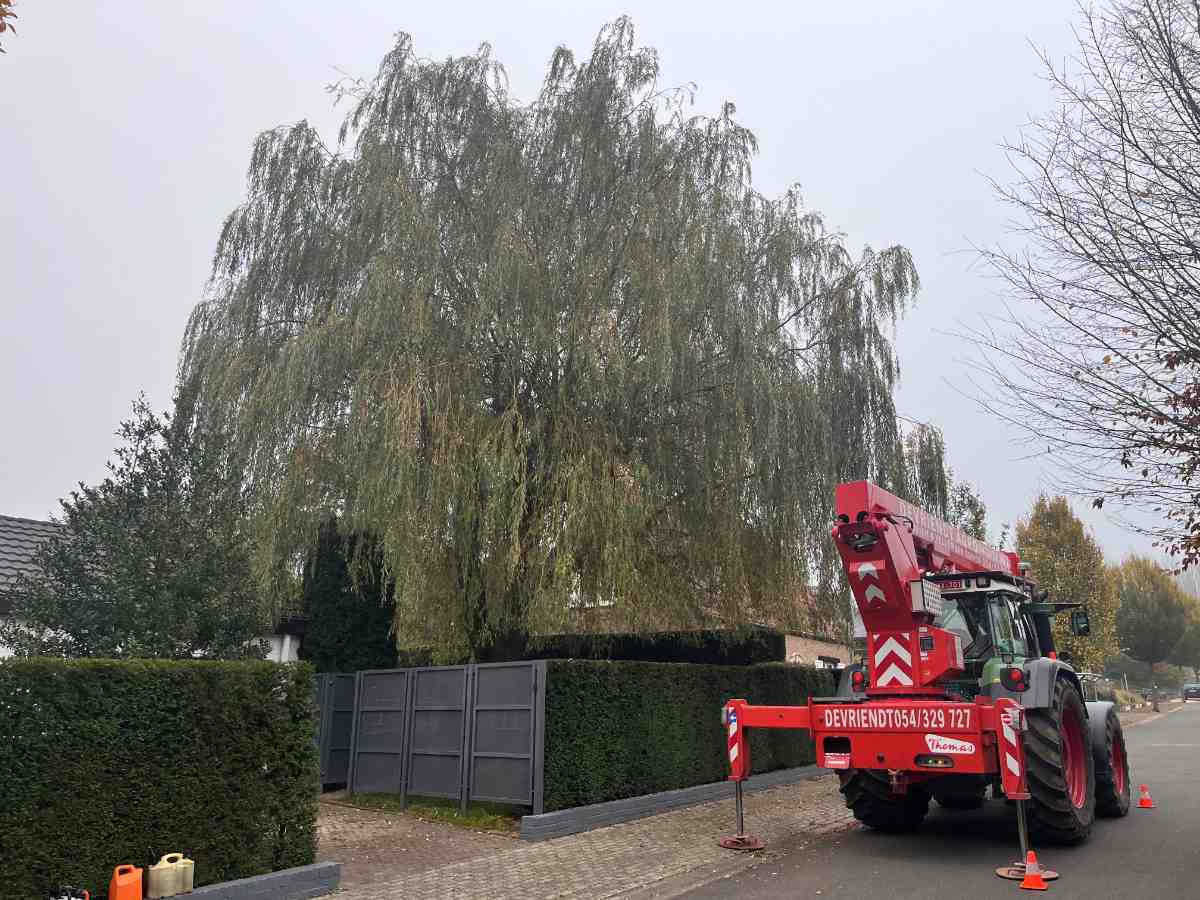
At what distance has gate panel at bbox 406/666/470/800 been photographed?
392 inches

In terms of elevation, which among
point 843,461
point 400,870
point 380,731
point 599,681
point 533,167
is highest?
point 533,167

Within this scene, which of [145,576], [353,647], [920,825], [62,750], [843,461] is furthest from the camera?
[353,647]

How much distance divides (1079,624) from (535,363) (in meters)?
6.97

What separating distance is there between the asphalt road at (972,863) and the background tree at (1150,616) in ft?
142

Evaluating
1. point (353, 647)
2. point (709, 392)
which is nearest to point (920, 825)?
point (709, 392)

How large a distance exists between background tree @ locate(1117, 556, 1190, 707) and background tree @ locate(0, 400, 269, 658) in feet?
164

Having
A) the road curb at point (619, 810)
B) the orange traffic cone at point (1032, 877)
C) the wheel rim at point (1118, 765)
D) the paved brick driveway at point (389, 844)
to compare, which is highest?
the wheel rim at point (1118, 765)

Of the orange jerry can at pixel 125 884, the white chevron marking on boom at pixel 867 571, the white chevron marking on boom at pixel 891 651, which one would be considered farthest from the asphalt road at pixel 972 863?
the orange jerry can at pixel 125 884

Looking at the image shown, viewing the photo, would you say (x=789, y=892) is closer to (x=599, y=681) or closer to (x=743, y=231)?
(x=599, y=681)

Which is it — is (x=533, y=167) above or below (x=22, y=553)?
above

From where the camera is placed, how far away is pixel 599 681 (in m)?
10.1

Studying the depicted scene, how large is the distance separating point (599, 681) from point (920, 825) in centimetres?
369

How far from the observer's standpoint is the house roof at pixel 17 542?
11398 millimetres

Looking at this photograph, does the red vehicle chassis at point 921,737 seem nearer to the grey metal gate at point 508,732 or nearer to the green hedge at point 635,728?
the green hedge at point 635,728
